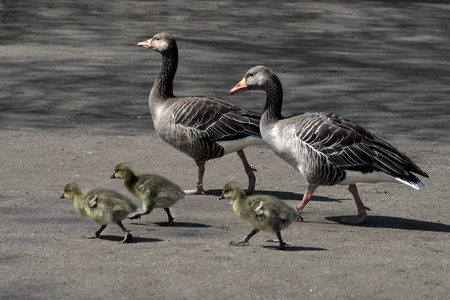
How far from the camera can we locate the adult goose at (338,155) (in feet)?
22.6

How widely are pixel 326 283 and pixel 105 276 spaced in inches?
61.6

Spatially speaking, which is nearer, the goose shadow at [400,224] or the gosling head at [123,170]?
the gosling head at [123,170]

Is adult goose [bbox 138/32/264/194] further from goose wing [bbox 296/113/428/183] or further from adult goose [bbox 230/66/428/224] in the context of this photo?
goose wing [bbox 296/113/428/183]

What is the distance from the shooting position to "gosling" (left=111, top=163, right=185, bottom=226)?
6730 millimetres

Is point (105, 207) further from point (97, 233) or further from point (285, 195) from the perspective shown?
point (285, 195)

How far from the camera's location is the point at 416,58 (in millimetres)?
16000

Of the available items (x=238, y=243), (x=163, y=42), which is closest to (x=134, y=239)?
(x=238, y=243)

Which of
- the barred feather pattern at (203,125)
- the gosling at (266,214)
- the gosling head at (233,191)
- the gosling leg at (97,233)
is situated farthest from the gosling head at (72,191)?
the barred feather pattern at (203,125)

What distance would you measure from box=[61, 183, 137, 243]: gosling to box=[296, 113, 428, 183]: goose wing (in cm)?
182

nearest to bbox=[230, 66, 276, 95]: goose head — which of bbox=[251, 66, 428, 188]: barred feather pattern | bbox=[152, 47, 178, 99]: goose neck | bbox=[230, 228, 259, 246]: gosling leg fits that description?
bbox=[251, 66, 428, 188]: barred feather pattern

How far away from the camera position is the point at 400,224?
23.5 ft

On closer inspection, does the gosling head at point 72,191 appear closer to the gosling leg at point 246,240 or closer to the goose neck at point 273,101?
the gosling leg at point 246,240

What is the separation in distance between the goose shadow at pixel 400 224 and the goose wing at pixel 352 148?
0.49m

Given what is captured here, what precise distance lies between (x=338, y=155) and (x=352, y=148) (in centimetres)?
14
